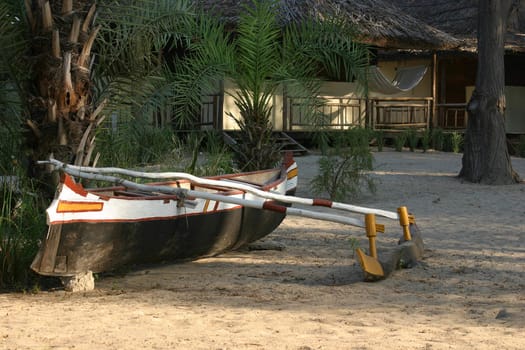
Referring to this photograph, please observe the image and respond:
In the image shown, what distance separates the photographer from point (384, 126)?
17.8 meters

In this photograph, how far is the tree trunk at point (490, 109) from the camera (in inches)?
454

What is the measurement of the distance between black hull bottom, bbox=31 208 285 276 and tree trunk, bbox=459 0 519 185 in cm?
595

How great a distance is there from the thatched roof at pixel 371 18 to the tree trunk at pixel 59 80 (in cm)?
829

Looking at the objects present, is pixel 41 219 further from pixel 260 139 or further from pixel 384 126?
pixel 384 126

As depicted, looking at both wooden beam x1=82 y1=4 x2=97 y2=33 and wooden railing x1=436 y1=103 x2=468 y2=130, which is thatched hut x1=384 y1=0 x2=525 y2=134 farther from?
wooden beam x1=82 y1=4 x2=97 y2=33

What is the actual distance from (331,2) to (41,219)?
11.2 m

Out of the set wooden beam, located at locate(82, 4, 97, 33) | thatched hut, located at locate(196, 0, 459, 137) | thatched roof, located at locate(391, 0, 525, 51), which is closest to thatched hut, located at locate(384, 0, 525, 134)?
thatched roof, located at locate(391, 0, 525, 51)

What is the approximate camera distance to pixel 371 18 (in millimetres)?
16141

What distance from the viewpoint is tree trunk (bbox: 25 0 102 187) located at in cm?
587

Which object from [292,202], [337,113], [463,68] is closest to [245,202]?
[292,202]

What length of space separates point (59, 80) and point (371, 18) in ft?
37.0

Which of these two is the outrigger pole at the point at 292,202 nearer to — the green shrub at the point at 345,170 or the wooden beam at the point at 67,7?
the wooden beam at the point at 67,7

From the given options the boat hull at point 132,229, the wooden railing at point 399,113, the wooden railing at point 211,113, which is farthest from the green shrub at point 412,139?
the boat hull at point 132,229

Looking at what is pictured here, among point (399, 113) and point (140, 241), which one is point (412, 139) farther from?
point (140, 241)
